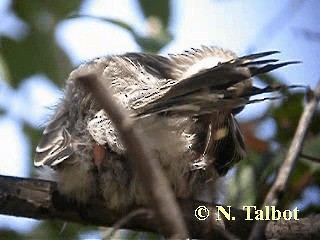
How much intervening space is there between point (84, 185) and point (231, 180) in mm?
921

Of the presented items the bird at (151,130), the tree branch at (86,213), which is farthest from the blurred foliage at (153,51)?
the tree branch at (86,213)

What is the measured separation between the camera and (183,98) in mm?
2328

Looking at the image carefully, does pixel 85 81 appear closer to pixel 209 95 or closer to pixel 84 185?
pixel 209 95

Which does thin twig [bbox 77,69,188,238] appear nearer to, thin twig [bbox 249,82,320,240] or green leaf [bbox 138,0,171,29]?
thin twig [bbox 249,82,320,240]

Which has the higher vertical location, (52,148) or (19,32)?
(19,32)

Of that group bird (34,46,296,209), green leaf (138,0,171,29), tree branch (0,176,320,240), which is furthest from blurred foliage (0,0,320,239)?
tree branch (0,176,320,240)

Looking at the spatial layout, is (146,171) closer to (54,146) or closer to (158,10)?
(54,146)

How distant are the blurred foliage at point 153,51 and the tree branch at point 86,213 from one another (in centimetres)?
42

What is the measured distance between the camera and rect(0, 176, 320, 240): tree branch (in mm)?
2637

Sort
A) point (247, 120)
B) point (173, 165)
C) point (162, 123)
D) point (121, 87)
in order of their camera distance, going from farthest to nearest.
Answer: point (247, 120)
point (121, 87)
point (173, 165)
point (162, 123)

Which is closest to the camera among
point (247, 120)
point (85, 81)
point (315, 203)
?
point (85, 81)

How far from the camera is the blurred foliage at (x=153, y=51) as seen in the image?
10.6 ft

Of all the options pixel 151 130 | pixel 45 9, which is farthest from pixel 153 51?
pixel 151 130

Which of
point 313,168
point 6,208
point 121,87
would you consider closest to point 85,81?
point 6,208
